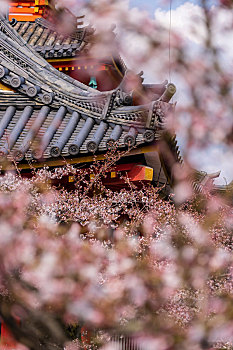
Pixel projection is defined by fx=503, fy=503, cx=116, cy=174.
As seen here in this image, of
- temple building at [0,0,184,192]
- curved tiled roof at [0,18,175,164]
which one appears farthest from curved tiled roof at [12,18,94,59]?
curved tiled roof at [0,18,175,164]

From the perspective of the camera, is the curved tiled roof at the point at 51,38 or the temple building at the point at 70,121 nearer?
the temple building at the point at 70,121

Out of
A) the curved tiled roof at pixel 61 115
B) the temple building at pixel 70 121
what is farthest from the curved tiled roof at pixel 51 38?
the curved tiled roof at pixel 61 115

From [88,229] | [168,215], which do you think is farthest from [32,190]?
[168,215]

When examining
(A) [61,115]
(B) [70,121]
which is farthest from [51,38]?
(B) [70,121]

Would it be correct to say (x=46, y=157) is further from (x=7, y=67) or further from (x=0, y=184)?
(x=7, y=67)

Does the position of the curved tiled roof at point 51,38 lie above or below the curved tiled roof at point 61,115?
above

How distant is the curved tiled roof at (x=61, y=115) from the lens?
26.1 ft

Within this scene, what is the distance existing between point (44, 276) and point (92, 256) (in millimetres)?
807

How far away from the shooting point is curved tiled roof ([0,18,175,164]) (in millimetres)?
7949

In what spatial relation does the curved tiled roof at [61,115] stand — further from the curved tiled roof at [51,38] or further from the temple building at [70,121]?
the curved tiled roof at [51,38]

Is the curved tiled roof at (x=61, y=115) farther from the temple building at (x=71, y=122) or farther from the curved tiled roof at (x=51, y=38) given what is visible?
the curved tiled roof at (x=51, y=38)

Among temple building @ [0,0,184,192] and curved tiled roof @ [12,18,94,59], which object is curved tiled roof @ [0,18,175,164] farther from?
curved tiled roof @ [12,18,94,59]

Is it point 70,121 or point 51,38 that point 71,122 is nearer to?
point 70,121

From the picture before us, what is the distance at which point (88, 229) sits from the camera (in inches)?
336
